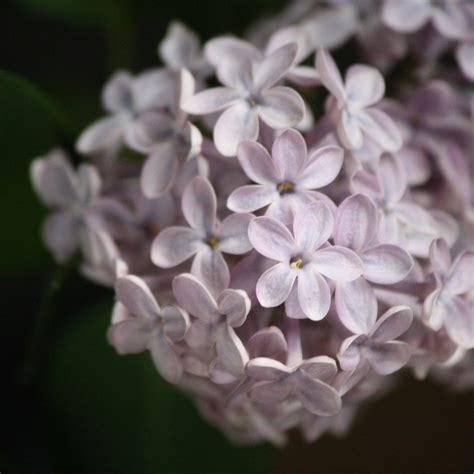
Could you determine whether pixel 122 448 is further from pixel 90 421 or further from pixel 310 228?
pixel 310 228

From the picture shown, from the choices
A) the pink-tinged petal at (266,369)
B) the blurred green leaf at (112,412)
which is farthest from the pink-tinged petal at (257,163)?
the blurred green leaf at (112,412)

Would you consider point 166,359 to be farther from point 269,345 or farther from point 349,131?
point 349,131

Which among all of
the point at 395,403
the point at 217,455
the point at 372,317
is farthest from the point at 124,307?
the point at 395,403

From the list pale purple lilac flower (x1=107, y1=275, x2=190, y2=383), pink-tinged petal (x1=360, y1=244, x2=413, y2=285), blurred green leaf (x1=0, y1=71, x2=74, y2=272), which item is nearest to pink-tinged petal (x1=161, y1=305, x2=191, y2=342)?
pale purple lilac flower (x1=107, y1=275, x2=190, y2=383)

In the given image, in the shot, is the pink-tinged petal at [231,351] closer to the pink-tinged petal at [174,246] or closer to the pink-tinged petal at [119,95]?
the pink-tinged petal at [174,246]

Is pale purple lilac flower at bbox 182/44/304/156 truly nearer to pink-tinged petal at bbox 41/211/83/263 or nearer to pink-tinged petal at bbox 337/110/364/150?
pink-tinged petal at bbox 337/110/364/150
